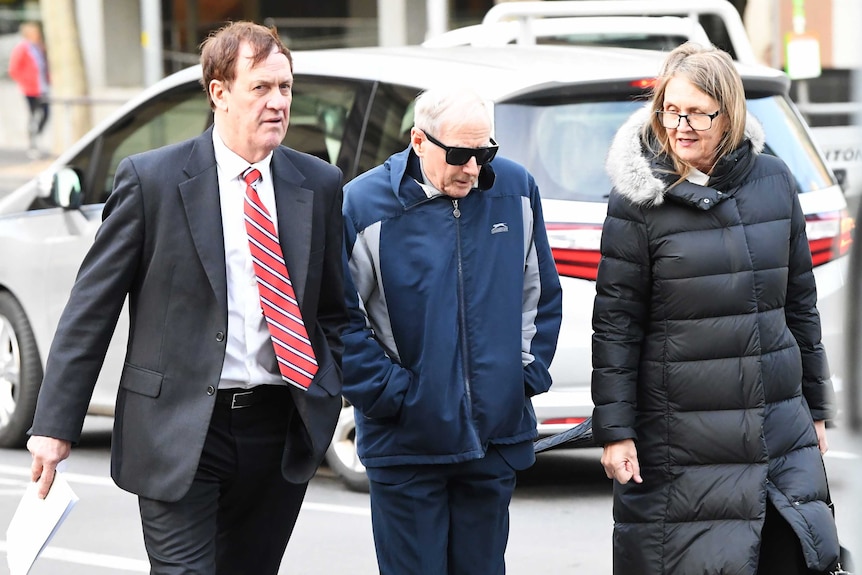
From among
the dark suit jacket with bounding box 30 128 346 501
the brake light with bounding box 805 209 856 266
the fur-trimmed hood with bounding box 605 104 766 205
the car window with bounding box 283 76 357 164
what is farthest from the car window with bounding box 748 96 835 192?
the dark suit jacket with bounding box 30 128 346 501

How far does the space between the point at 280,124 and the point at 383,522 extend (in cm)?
109

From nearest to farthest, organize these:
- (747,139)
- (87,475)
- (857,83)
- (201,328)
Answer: (857,83) < (201,328) < (747,139) < (87,475)

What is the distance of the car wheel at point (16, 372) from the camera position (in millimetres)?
8055

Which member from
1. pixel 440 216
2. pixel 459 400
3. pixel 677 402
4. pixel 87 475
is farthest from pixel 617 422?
pixel 87 475

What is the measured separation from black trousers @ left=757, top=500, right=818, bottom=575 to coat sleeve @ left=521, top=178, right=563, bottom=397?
677mm

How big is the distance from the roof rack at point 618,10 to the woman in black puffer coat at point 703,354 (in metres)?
3.67

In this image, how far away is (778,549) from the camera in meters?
3.99

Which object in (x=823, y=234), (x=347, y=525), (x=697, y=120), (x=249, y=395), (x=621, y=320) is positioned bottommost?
(x=347, y=525)

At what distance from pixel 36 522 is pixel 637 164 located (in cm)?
170

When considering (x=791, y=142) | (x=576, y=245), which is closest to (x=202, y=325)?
(x=576, y=245)

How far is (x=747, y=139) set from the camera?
160 inches

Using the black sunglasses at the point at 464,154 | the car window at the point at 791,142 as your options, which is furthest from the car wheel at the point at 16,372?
the black sunglasses at the point at 464,154

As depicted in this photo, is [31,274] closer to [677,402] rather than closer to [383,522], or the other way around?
[383,522]

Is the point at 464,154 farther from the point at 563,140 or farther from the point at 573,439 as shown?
the point at 563,140
